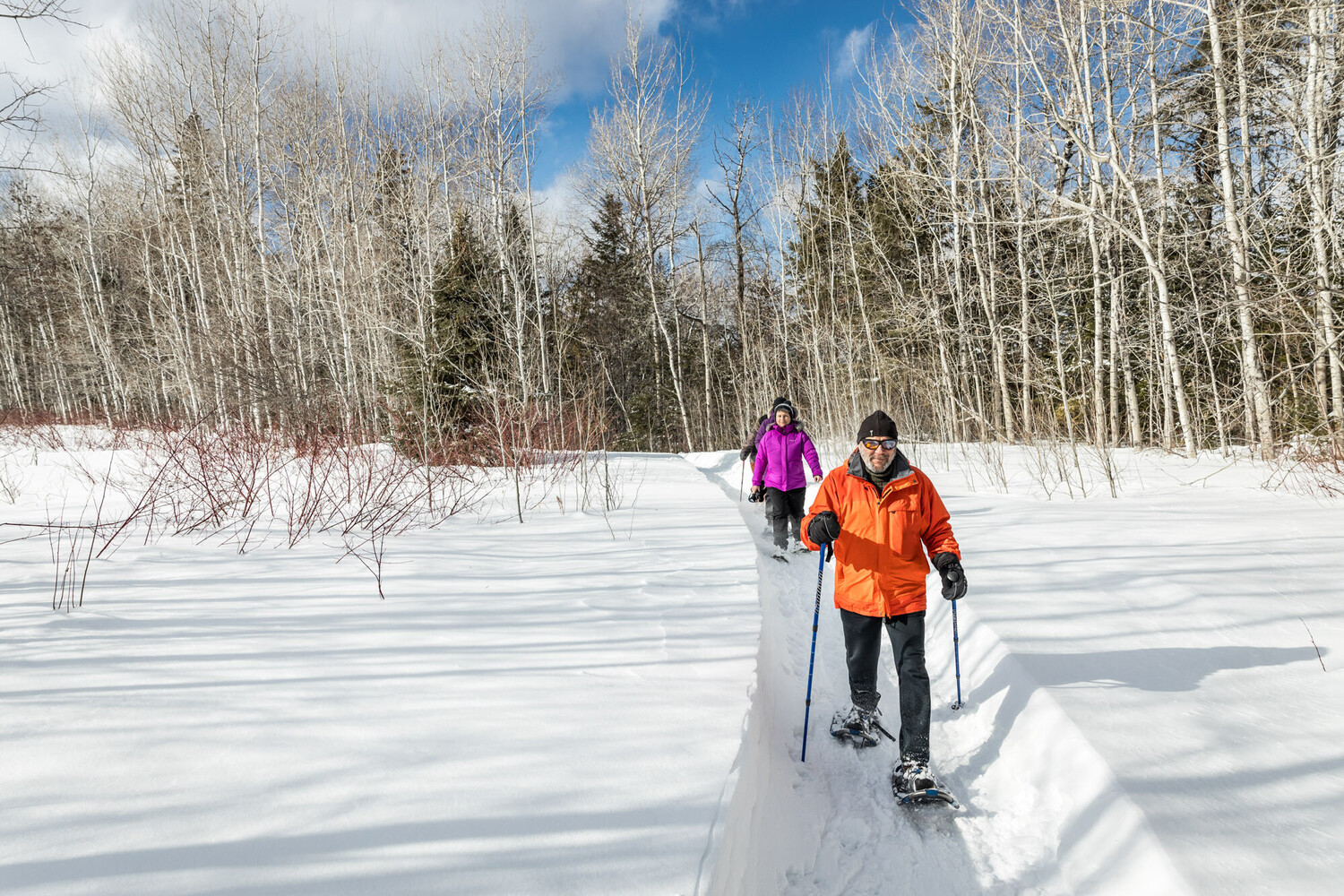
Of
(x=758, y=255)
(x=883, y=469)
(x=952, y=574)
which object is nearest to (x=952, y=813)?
(x=952, y=574)

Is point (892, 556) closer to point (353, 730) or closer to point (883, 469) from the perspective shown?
point (883, 469)

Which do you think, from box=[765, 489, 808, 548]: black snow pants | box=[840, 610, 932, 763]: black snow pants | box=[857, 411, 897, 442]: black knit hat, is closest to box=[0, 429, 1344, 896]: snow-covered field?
box=[840, 610, 932, 763]: black snow pants

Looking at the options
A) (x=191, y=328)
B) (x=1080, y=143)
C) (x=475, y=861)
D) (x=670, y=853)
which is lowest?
(x=670, y=853)

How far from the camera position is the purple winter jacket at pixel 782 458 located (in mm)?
6668

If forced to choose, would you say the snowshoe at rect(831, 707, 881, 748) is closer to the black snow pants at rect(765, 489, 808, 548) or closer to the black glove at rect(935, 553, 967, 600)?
the black glove at rect(935, 553, 967, 600)

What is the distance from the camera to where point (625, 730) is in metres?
2.46

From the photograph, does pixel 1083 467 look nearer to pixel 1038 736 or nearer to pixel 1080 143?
pixel 1080 143

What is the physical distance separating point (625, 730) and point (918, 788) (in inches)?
58.2

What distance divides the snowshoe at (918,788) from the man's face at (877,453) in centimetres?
147

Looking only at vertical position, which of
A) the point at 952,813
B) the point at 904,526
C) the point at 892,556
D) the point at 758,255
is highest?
the point at 758,255

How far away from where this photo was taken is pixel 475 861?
1.66 m

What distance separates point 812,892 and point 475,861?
150cm

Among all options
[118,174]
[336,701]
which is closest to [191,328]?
[118,174]

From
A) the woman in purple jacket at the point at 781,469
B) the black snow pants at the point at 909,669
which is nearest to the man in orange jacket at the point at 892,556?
the black snow pants at the point at 909,669
